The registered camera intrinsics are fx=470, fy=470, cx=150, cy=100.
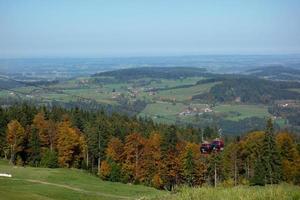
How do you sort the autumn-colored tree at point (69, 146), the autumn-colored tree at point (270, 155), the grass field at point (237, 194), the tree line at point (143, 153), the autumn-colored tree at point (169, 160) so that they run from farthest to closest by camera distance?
the autumn-colored tree at point (69, 146) < the autumn-colored tree at point (169, 160) < the tree line at point (143, 153) < the autumn-colored tree at point (270, 155) < the grass field at point (237, 194)

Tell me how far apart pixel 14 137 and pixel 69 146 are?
8391 millimetres

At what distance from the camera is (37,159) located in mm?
72938

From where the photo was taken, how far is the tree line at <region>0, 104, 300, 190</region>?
64812 mm

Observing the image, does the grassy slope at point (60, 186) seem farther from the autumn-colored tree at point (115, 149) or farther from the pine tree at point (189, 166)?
the pine tree at point (189, 166)

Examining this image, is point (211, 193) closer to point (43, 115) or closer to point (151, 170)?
point (151, 170)

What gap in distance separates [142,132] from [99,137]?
853 centimetres

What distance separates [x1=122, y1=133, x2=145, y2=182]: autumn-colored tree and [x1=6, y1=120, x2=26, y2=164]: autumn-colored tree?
1617cm

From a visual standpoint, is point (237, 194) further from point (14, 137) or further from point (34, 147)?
point (14, 137)

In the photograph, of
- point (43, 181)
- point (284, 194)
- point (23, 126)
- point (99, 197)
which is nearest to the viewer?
point (284, 194)

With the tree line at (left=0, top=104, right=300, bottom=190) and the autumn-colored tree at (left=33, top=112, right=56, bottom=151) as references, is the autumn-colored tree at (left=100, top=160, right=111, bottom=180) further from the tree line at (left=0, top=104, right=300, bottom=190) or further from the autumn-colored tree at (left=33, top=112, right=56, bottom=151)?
the autumn-colored tree at (left=33, top=112, right=56, bottom=151)

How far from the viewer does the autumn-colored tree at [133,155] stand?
67.7 meters

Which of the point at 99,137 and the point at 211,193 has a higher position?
the point at 211,193

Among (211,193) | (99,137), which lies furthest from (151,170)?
(211,193)

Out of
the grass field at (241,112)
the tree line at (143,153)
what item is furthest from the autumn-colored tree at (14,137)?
the grass field at (241,112)
